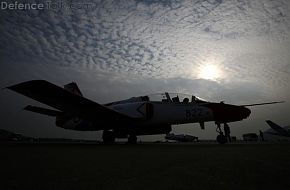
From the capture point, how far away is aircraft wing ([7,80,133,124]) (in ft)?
31.5

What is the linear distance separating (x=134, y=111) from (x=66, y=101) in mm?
3720

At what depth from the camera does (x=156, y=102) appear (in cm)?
1271

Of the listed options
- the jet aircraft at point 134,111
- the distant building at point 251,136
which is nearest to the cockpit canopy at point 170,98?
the jet aircraft at point 134,111

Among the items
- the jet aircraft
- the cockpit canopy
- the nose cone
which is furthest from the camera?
the cockpit canopy

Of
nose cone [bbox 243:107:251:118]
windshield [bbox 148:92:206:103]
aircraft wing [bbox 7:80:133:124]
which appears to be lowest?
nose cone [bbox 243:107:251:118]

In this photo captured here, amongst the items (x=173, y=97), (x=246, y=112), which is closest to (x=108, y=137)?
(x=173, y=97)

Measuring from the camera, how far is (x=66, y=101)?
11.2m

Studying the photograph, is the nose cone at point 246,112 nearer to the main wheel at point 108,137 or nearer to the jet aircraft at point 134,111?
the jet aircraft at point 134,111

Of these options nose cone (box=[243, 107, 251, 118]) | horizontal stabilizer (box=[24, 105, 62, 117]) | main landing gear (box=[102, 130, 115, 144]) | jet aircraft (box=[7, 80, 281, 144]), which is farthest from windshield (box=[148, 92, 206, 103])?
horizontal stabilizer (box=[24, 105, 62, 117])

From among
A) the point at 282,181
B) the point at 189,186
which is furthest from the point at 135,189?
the point at 282,181

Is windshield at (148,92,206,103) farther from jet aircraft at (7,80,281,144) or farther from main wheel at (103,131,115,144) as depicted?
main wheel at (103,131,115,144)

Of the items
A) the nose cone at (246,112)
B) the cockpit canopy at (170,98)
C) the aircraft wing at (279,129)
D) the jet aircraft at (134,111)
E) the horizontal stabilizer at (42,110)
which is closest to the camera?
the jet aircraft at (134,111)

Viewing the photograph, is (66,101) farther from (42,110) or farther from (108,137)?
(42,110)

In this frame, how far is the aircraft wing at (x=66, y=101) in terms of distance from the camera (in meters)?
9.60
